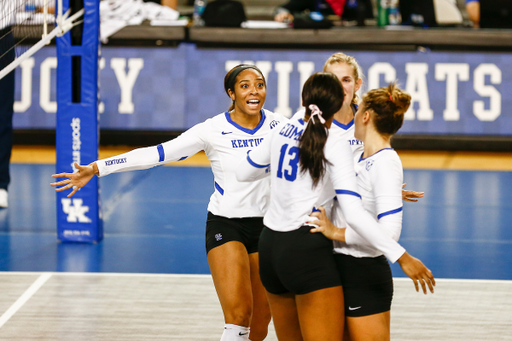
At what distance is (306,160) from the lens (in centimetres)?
274

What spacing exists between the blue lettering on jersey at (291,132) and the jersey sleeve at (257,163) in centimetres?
6

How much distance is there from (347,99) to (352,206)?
121 cm

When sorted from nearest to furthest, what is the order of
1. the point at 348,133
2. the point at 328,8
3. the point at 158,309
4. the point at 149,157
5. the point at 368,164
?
1. the point at 368,164
2. the point at 149,157
3. the point at 348,133
4. the point at 158,309
5. the point at 328,8

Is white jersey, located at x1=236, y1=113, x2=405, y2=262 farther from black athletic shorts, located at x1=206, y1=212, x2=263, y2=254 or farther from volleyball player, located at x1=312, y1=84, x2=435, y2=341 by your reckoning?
black athletic shorts, located at x1=206, y1=212, x2=263, y2=254

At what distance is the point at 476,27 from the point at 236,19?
427 centimetres

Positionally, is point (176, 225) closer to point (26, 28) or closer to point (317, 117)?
point (26, 28)

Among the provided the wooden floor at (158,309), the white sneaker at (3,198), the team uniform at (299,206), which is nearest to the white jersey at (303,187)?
the team uniform at (299,206)

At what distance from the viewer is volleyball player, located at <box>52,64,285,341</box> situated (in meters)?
3.57

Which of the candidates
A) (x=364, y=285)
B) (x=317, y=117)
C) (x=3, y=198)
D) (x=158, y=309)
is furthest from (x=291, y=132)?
(x=3, y=198)

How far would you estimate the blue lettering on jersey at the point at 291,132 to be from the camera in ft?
9.29

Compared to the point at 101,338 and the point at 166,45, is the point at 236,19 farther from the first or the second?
the point at 101,338

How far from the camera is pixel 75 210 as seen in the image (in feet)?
20.4

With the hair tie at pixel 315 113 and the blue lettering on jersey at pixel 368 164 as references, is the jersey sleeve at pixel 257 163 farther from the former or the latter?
the blue lettering on jersey at pixel 368 164

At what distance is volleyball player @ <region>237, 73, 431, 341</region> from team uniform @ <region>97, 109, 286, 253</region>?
29.5 inches
